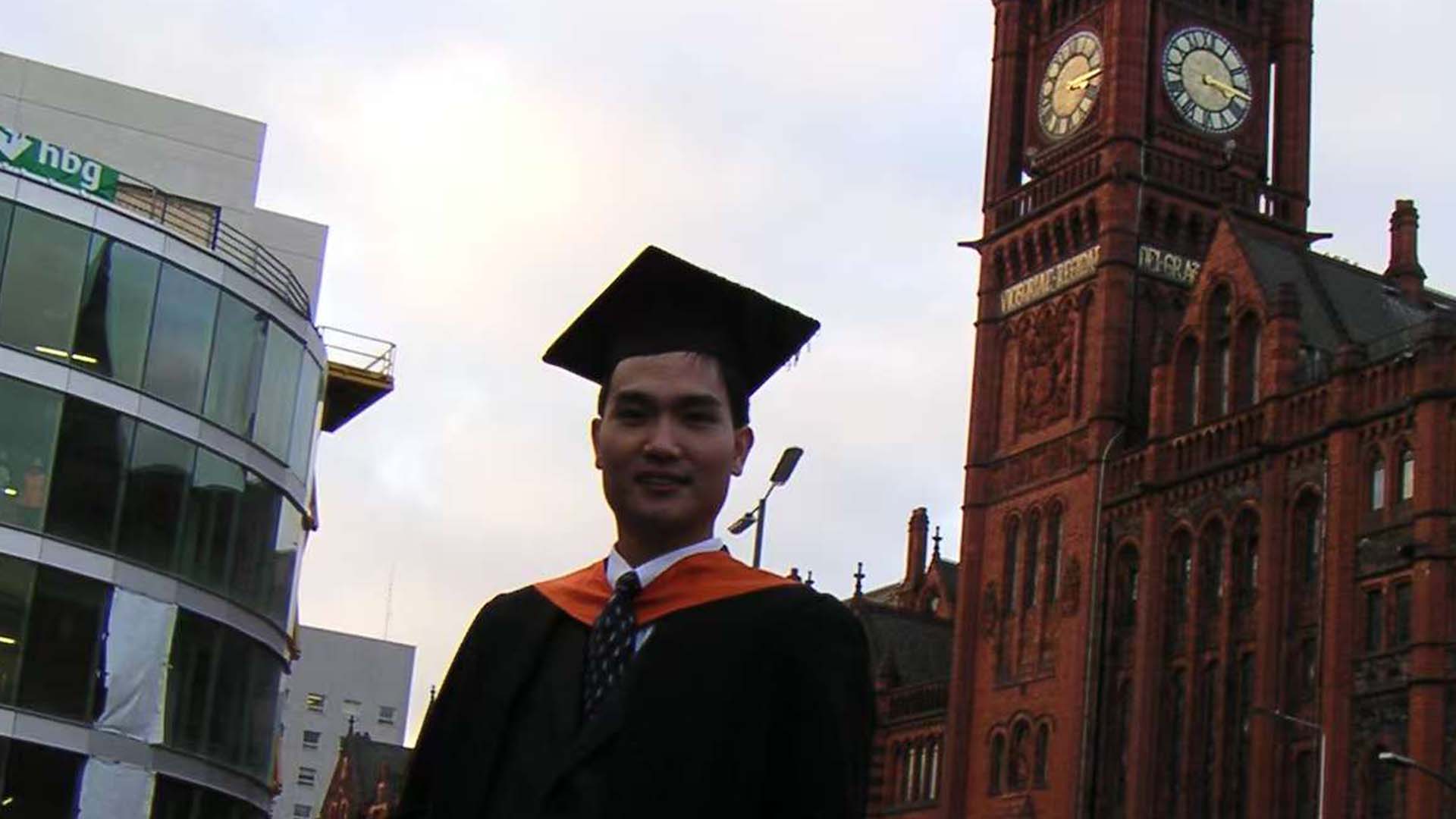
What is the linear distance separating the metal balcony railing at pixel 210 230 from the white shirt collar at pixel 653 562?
37.5 metres

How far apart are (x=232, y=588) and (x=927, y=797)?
3842 centimetres

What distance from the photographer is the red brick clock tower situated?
214 feet

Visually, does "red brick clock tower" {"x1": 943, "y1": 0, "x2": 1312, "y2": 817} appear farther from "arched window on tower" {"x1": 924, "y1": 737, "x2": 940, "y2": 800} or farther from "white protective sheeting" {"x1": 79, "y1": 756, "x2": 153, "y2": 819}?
"white protective sheeting" {"x1": 79, "y1": 756, "x2": 153, "y2": 819}

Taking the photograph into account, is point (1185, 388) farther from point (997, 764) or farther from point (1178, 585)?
point (997, 764)

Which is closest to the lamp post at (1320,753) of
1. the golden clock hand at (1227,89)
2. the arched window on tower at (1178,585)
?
the arched window on tower at (1178,585)

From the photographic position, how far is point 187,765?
39781 millimetres

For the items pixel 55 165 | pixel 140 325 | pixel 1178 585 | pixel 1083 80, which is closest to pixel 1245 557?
pixel 1178 585

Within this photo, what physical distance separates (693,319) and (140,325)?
33100 mm

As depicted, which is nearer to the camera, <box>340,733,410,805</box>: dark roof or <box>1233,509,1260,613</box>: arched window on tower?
<box>1233,509,1260,613</box>: arched window on tower

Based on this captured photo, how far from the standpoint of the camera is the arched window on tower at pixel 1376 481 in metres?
55.5

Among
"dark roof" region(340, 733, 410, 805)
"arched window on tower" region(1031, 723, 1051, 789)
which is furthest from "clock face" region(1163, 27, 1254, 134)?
"dark roof" region(340, 733, 410, 805)

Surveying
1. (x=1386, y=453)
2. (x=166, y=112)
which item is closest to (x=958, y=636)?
(x=1386, y=453)

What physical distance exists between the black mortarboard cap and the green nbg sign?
33.8 metres

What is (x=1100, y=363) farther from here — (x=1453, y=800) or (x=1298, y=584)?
(x=1453, y=800)
